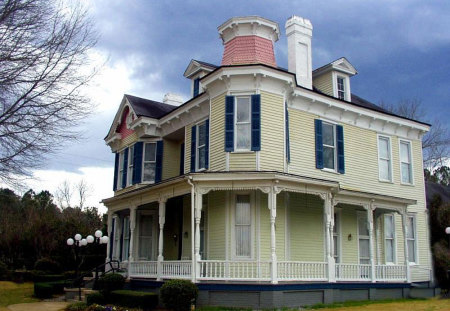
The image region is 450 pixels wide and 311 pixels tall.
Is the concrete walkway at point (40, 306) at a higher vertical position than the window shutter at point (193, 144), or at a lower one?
lower

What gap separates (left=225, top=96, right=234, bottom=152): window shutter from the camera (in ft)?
55.3

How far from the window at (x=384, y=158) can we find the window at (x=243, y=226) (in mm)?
7688

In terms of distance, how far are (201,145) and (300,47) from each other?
611 centimetres

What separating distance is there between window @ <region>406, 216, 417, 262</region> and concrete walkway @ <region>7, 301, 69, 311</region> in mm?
14504

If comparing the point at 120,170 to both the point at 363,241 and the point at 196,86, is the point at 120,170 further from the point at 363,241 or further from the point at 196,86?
the point at 363,241

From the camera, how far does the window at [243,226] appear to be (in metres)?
16.2

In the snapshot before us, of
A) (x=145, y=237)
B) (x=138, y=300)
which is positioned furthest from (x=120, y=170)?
(x=138, y=300)

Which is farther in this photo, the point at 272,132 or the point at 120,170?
the point at 120,170

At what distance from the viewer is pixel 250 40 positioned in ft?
60.8

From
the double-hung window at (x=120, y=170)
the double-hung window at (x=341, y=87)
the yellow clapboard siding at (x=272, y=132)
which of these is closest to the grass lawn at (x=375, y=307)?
the yellow clapboard siding at (x=272, y=132)

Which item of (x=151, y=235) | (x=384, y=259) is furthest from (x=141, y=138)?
(x=384, y=259)

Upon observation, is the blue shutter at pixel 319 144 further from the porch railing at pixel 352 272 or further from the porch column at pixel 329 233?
the porch railing at pixel 352 272

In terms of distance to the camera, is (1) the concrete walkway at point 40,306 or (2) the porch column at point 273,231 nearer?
(2) the porch column at point 273,231

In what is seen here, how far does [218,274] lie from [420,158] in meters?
12.3
